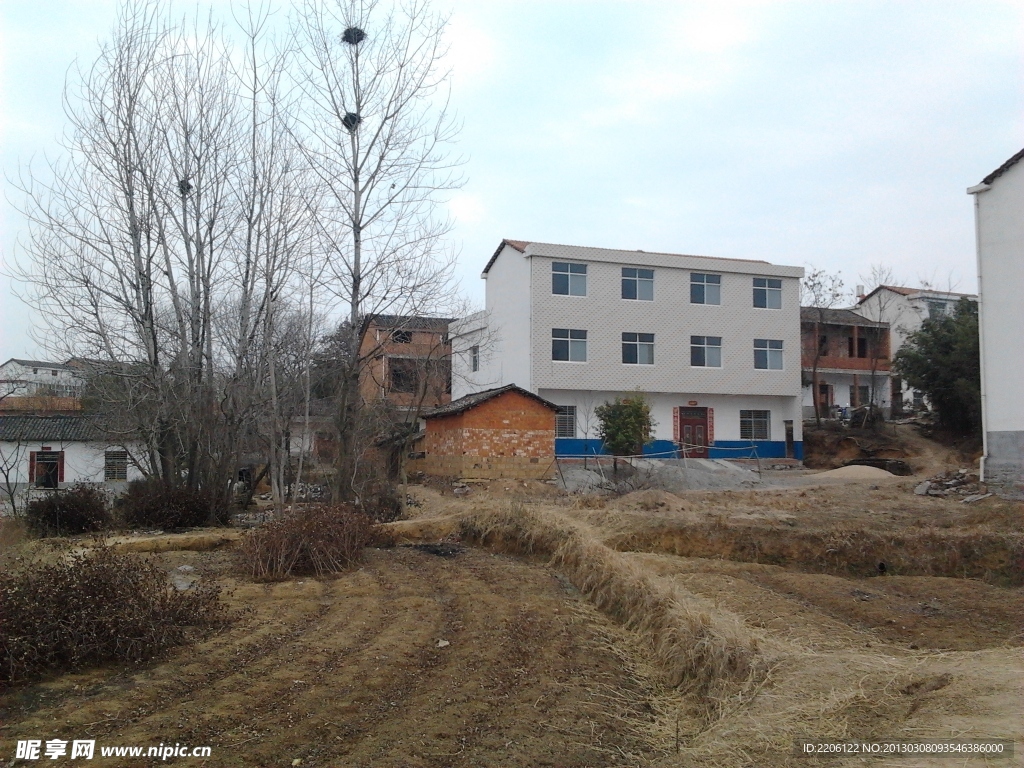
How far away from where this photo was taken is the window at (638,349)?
29547mm

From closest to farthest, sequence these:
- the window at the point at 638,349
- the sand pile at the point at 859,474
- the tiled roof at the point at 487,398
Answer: the tiled roof at the point at 487,398, the sand pile at the point at 859,474, the window at the point at 638,349

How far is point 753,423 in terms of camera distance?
104ft

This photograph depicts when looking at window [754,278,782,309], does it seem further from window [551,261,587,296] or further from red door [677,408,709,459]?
window [551,261,587,296]

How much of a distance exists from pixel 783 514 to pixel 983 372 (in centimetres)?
789

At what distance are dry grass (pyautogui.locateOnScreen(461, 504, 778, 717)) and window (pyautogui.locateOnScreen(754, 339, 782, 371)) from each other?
2202cm

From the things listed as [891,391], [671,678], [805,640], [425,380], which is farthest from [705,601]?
[891,391]

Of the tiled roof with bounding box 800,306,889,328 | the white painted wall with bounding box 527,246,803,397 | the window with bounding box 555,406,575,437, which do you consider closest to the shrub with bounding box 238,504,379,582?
the white painted wall with bounding box 527,246,803,397

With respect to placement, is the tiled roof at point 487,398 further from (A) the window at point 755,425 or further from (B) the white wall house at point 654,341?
(A) the window at point 755,425

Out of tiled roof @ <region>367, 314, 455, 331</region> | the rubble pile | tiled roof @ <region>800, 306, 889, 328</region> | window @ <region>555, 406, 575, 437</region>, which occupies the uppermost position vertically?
tiled roof @ <region>800, 306, 889, 328</region>

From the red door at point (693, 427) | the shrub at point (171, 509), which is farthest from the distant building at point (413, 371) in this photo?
the red door at point (693, 427)
